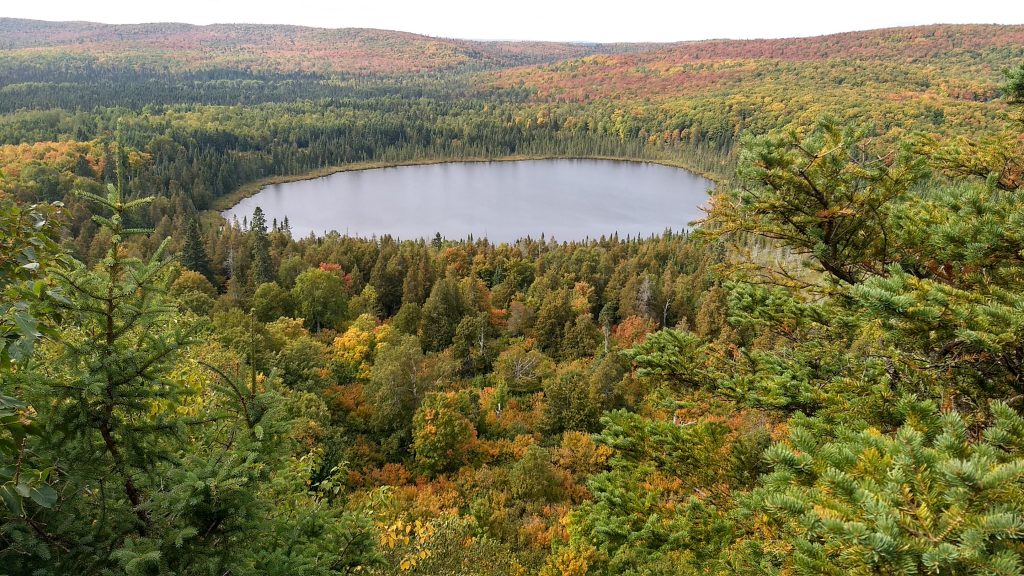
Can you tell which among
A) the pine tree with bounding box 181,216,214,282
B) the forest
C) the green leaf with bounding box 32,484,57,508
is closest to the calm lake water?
the pine tree with bounding box 181,216,214,282

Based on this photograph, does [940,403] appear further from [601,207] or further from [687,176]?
[687,176]

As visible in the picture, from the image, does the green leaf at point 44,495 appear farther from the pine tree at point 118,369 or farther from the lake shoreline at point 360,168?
the lake shoreline at point 360,168

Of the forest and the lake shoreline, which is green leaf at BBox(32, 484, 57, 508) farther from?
the lake shoreline

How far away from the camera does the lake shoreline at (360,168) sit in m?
121

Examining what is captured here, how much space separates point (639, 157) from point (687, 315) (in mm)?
146353

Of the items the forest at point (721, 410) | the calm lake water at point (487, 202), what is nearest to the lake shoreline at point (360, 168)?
the calm lake water at point (487, 202)

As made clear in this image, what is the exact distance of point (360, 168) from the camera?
163250 mm

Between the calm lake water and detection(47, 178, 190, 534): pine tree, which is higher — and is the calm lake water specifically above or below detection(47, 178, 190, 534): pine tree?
below

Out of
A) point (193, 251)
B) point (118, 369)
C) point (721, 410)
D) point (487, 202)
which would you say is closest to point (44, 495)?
point (118, 369)

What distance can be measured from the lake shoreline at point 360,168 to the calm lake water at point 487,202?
2.46m

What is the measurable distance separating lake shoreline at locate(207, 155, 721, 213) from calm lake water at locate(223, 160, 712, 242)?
2.46 metres

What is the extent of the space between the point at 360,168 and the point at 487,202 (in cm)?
5740

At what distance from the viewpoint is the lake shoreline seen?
398ft

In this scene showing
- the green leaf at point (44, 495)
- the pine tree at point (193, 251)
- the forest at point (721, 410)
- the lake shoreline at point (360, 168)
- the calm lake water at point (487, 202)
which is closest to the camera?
the green leaf at point (44, 495)
